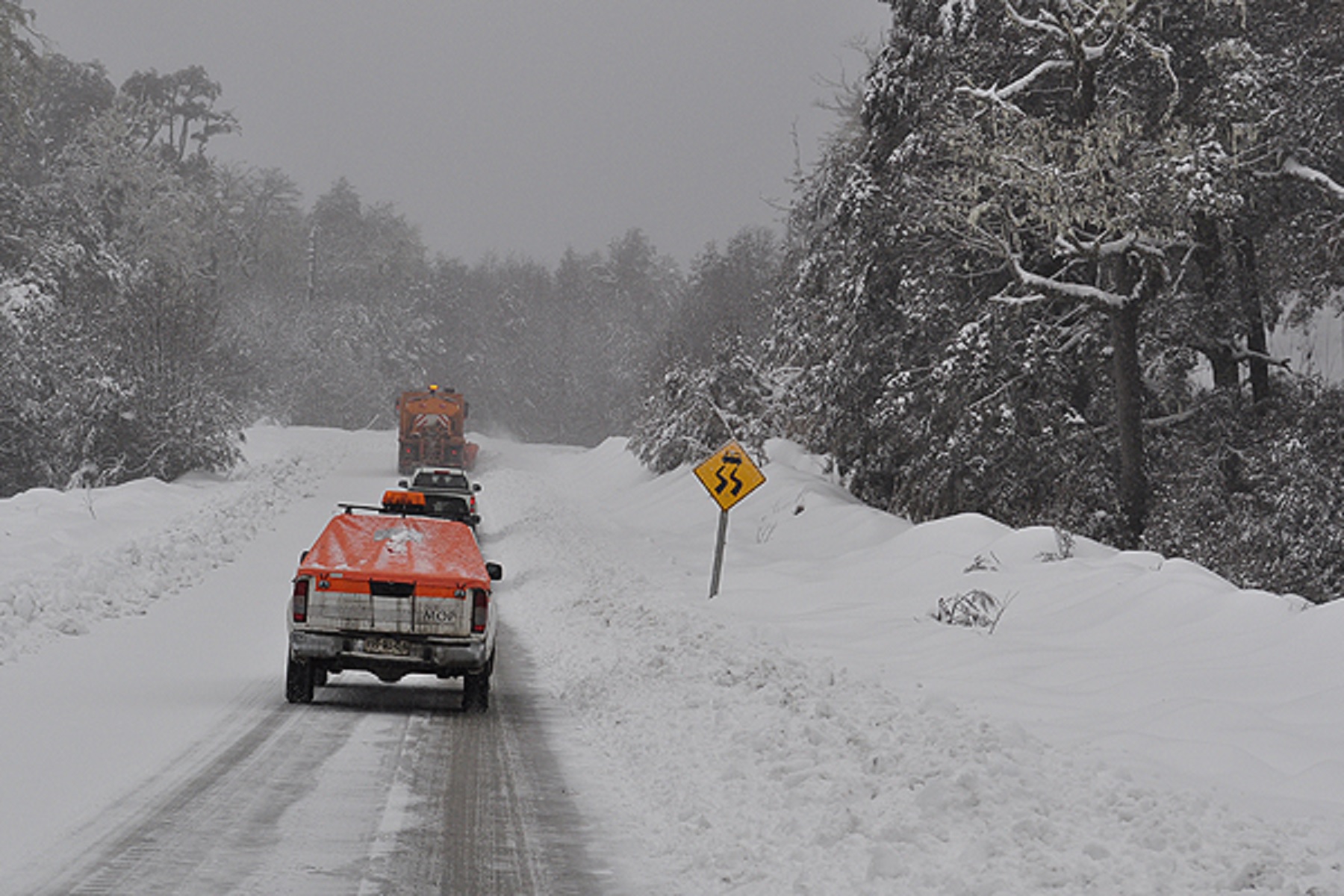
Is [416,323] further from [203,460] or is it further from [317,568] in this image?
[317,568]

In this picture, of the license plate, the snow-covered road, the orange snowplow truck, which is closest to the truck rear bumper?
the license plate

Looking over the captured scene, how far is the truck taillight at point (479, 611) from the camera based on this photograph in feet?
38.2

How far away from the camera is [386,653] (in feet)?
37.5

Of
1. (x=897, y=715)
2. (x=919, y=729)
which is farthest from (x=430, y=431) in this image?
(x=919, y=729)

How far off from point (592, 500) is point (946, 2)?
24.0 meters

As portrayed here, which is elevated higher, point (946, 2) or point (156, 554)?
point (946, 2)

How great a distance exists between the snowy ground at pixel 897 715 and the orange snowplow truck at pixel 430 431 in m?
26.4

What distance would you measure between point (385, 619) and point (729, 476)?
751 cm

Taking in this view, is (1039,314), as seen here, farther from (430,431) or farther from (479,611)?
(430,431)

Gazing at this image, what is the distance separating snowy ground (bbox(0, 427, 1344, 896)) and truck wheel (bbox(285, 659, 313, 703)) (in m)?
1.03

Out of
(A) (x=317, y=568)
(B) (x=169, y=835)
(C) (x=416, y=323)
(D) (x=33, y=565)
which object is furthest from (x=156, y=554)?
(C) (x=416, y=323)

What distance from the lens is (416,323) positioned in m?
107

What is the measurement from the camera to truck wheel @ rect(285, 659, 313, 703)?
11523 millimetres

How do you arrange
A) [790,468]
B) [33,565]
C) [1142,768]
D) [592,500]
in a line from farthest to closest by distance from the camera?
[592,500]
[790,468]
[33,565]
[1142,768]
